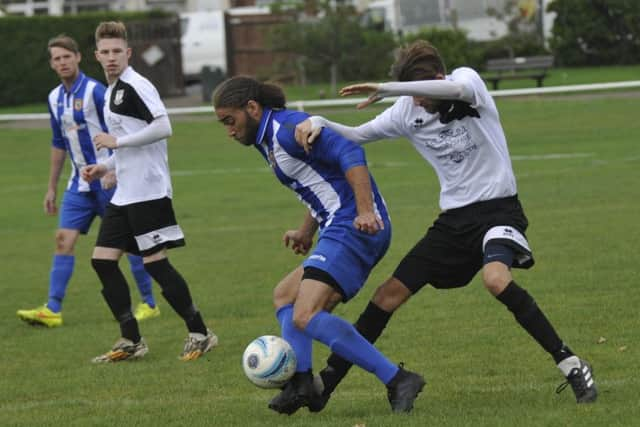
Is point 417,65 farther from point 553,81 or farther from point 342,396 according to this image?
point 553,81

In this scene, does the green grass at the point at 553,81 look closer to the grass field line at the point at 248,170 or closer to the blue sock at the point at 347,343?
the grass field line at the point at 248,170

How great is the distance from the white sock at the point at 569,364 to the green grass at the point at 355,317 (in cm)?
Answer: 17

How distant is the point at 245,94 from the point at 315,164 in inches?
19.9

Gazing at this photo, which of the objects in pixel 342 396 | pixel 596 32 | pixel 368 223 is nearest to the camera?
pixel 368 223

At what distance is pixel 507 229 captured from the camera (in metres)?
6.75

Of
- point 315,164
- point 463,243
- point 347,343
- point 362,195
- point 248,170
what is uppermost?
point 315,164

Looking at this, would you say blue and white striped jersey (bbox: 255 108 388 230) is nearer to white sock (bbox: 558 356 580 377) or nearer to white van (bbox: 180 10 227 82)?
white sock (bbox: 558 356 580 377)

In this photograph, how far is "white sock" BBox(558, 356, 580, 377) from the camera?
21.6 feet

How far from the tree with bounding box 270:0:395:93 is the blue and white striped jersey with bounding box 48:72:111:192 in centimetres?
2425

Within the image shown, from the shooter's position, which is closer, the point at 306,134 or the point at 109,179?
the point at 306,134

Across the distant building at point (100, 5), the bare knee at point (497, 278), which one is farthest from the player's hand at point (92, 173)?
the distant building at point (100, 5)

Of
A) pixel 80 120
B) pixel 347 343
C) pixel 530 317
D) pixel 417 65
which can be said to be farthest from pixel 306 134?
pixel 80 120

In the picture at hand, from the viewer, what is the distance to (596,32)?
124ft

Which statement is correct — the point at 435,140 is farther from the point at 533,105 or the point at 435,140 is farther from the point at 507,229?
the point at 533,105
